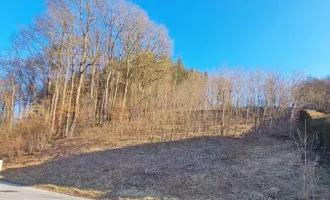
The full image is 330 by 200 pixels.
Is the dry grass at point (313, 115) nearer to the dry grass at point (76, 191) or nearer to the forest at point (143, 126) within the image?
the forest at point (143, 126)

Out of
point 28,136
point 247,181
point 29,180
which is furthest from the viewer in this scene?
point 28,136

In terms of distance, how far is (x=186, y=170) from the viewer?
468 inches

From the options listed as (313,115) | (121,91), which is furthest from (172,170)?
(121,91)

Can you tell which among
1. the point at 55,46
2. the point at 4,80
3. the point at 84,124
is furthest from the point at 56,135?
the point at 4,80

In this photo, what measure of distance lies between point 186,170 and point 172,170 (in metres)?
0.56

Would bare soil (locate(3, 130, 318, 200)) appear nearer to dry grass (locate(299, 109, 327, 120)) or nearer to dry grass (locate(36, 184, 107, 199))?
dry grass (locate(36, 184, 107, 199))

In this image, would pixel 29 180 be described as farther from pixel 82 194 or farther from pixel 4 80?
pixel 4 80

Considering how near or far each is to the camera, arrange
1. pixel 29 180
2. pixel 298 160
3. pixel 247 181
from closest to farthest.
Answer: pixel 247 181 → pixel 298 160 → pixel 29 180

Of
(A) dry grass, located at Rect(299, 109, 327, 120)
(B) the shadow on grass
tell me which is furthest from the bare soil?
(A) dry grass, located at Rect(299, 109, 327, 120)

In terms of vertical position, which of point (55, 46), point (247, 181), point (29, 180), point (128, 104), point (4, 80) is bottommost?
point (29, 180)

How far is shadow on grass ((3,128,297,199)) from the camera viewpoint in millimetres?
9828

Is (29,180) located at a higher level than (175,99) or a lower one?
lower

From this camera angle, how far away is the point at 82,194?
34.0 ft

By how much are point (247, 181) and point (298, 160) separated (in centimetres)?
261
